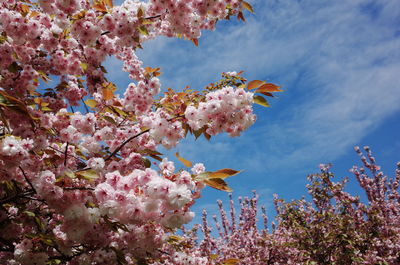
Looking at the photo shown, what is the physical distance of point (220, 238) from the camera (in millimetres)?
15773

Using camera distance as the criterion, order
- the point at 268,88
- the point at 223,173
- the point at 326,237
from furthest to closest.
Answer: the point at 326,237 → the point at 268,88 → the point at 223,173

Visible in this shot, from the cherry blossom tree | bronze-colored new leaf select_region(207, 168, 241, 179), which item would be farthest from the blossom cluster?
bronze-colored new leaf select_region(207, 168, 241, 179)

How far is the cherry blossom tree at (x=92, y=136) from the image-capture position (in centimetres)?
242

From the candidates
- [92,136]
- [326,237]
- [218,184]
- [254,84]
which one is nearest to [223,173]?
[218,184]

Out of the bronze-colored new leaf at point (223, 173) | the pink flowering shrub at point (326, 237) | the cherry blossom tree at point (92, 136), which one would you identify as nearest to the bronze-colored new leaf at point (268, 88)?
the cherry blossom tree at point (92, 136)

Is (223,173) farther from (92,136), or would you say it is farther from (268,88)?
(92,136)

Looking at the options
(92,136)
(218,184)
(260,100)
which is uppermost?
(92,136)

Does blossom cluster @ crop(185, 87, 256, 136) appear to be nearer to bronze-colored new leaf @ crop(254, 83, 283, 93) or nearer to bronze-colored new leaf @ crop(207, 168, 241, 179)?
bronze-colored new leaf @ crop(254, 83, 283, 93)

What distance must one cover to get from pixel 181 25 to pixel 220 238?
43.9 feet

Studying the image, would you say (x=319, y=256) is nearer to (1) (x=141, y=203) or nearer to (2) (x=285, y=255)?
(2) (x=285, y=255)

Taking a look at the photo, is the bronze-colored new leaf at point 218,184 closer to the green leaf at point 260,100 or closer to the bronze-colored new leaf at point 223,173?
the bronze-colored new leaf at point 223,173

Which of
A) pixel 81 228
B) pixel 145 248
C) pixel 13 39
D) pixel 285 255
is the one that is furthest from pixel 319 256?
pixel 13 39

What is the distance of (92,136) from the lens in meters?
4.22

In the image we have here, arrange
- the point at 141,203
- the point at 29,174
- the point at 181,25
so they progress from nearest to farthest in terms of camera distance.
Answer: the point at 141,203
the point at 29,174
the point at 181,25
